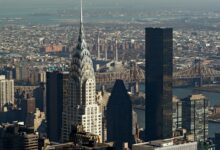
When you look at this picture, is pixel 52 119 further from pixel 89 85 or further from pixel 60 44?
pixel 60 44

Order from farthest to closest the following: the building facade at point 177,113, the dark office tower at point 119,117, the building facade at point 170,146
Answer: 1. the building facade at point 177,113
2. the dark office tower at point 119,117
3. the building facade at point 170,146

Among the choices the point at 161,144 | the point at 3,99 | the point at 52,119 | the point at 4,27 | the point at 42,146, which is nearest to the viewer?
the point at 42,146

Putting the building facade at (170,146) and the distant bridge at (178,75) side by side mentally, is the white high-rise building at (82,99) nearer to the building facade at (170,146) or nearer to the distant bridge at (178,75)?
the building facade at (170,146)

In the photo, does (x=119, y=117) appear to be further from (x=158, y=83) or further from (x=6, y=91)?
(x=6, y=91)

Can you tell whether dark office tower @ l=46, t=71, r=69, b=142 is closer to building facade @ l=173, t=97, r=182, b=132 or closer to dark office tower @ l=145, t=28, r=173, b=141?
dark office tower @ l=145, t=28, r=173, b=141

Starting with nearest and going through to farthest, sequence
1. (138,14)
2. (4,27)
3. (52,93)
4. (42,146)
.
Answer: (42,146)
(52,93)
(4,27)
(138,14)

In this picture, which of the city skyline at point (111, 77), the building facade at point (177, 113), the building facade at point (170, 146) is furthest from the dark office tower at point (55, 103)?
the building facade at point (170, 146)

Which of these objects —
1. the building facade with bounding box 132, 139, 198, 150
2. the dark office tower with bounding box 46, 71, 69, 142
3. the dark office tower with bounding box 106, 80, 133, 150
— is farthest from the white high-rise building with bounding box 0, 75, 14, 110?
the building facade with bounding box 132, 139, 198, 150

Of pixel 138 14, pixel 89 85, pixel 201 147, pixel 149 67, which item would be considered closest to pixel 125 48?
pixel 138 14
